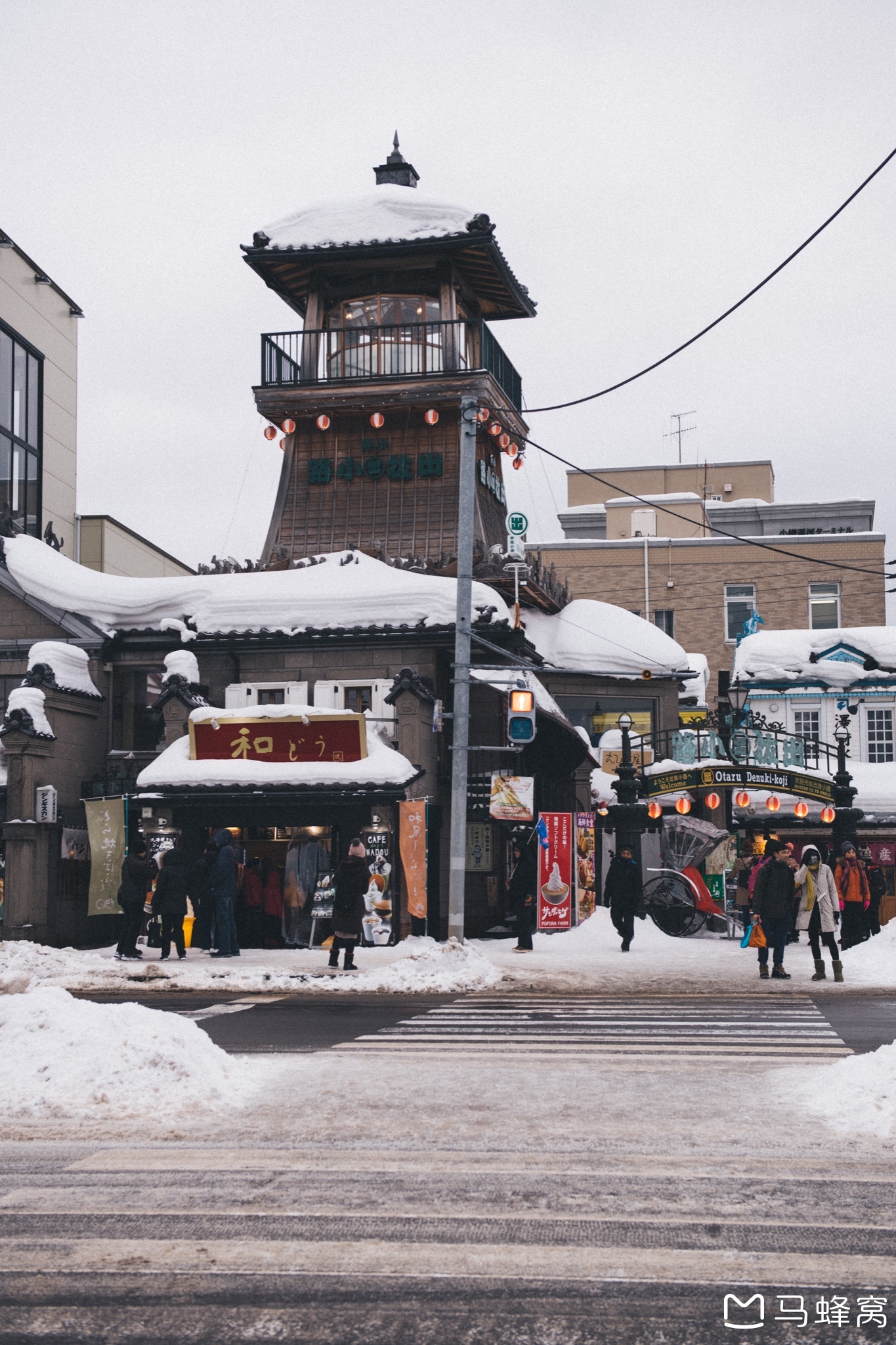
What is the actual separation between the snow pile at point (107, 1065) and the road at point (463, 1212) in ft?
1.05

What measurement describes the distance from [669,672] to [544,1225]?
29.4 meters

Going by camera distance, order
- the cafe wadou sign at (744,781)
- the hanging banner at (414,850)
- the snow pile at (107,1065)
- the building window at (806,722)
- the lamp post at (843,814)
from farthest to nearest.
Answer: the building window at (806,722)
the cafe wadou sign at (744,781)
the lamp post at (843,814)
the hanging banner at (414,850)
the snow pile at (107,1065)

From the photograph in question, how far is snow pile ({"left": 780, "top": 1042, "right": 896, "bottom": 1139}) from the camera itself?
8836mm

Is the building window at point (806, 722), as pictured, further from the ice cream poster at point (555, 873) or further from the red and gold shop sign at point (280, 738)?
the red and gold shop sign at point (280, 738)

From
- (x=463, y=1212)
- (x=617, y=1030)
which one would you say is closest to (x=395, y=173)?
(x=617, y=1030)

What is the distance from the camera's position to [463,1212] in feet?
22.6

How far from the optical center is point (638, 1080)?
35.0 ft

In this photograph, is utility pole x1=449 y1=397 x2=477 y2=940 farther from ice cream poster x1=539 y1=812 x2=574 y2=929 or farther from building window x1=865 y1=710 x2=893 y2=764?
building window x1=865 y1=710 x2=893 y2=764

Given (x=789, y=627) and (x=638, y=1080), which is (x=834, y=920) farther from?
(x=789, y=627)

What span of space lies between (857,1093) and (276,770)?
1655cm

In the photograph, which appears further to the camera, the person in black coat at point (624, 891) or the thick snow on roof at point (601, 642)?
the thick snow on roof at point (601, 642)

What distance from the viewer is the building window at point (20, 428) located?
124 feet

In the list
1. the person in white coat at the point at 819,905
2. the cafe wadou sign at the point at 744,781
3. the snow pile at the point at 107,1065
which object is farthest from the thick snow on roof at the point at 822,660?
the snow pile at the point at 107,1065

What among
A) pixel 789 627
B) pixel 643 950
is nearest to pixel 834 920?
pixel 643 950
